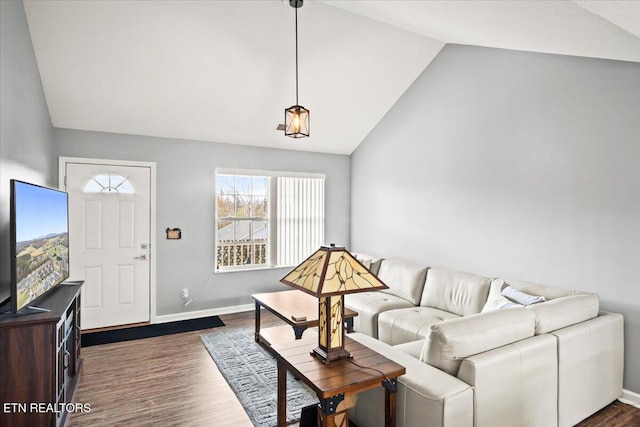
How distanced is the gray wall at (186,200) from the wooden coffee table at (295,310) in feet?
4.11

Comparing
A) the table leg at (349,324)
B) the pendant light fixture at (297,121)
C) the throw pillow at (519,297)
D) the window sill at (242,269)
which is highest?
the pendant light fixture at (297,121)

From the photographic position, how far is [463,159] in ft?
13.4

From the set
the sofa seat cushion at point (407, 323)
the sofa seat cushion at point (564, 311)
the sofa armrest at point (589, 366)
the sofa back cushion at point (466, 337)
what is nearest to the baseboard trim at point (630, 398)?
the sofa armrest at point (589, 366)

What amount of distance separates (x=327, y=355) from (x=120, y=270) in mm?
3606

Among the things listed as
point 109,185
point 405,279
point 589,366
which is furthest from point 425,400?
point 109,185

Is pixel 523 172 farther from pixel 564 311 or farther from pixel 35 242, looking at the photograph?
Answer: pixel 35 242

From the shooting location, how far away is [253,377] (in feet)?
10.3

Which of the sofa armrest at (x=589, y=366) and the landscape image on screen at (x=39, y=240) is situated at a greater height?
the landscape image on screen at (x=39, y=240)

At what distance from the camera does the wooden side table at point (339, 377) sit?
1648mm

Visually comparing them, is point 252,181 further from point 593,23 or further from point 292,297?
point 593,23

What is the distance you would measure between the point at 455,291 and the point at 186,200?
3516 millimetres

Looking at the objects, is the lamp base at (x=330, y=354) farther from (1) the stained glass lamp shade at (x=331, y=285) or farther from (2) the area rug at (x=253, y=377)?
(2) the area rug at (x=253, y=377)

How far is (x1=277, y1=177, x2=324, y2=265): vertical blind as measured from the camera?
545cm

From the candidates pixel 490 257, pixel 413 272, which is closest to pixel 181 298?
pixel 413 272
